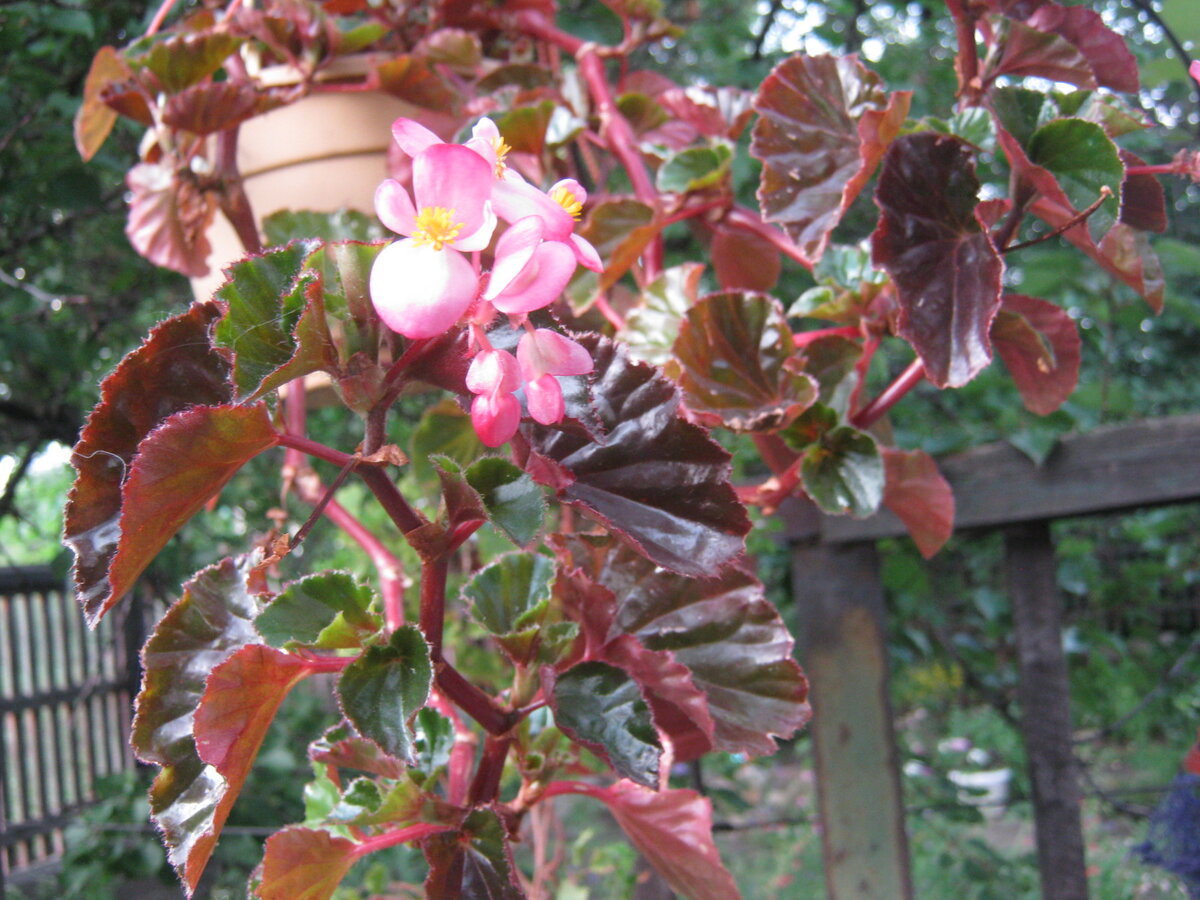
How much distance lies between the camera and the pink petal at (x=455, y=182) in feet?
0.70

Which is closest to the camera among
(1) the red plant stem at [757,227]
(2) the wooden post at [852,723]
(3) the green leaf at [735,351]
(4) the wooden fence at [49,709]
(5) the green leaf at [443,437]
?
(3) the green leaf at [735,351]

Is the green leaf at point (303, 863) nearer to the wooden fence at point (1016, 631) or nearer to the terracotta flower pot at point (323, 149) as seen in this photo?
the terracotta flower pot at point (323, 149)

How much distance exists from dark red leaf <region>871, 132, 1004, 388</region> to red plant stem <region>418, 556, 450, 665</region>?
0.66 ft

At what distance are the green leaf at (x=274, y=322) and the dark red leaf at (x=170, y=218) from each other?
415mm

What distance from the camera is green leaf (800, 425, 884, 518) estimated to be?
0.41 metres

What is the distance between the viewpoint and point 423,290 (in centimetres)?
20

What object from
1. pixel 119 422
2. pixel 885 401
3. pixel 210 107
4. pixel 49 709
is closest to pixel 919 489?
pixel 885 401

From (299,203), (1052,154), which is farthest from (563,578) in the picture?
(299,203)

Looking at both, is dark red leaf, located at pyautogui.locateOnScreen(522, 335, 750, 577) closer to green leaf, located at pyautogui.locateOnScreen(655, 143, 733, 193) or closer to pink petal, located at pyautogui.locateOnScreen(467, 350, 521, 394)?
pink petal, located at pyautogui.locateOnScreen(467, 350, 521, 394)

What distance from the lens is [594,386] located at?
27 centimetres

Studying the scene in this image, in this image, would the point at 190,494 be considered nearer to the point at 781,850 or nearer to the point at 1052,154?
the point at 1052,154

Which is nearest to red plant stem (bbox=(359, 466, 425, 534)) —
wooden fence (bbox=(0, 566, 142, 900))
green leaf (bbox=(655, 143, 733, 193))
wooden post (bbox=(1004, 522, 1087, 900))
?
green leaf (bbox=(655, 143, 733, 193))

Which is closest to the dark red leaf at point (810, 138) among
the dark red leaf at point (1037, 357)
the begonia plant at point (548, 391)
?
the begonia plant at point (548, 391)

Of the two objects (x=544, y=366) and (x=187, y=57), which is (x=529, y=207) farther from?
(x=187, y=57)
